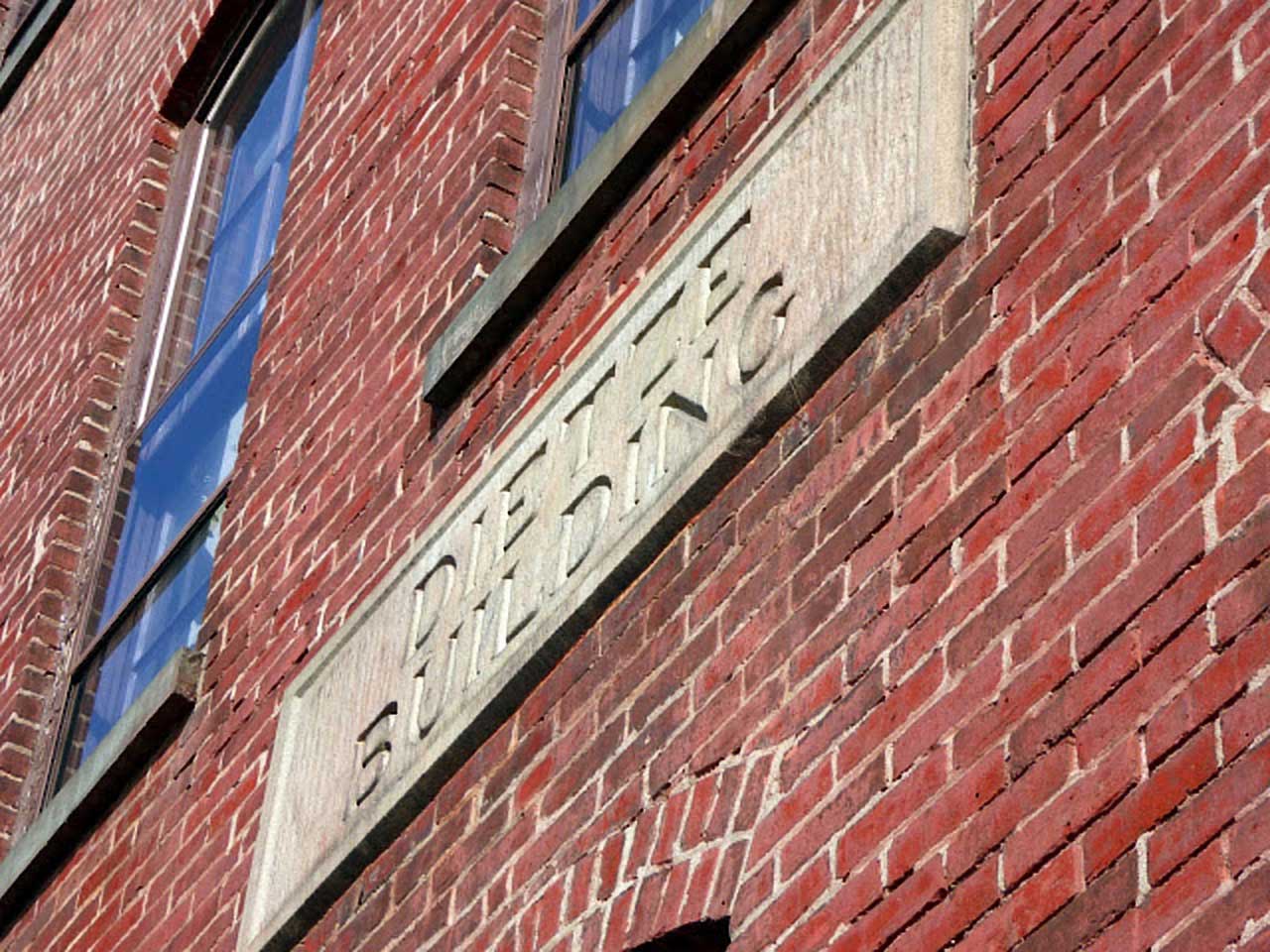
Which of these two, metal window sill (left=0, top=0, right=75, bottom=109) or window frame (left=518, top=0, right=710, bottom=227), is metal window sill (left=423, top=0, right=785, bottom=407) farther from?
metal window sill (left=0, top=0, right=75, bottom=109)

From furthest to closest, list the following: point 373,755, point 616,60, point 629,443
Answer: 1. point 616,60
2. point 373,755
3. point 629,443

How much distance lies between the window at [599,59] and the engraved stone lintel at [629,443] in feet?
3.57

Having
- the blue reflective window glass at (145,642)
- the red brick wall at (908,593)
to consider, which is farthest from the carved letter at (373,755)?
the blue reflective window glass at (145,642)

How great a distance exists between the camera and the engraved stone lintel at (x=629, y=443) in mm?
5270

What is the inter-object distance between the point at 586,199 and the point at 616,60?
979 mm

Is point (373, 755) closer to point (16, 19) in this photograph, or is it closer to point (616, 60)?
point (616, 60)

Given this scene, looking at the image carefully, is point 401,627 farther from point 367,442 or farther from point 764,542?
point 764,542

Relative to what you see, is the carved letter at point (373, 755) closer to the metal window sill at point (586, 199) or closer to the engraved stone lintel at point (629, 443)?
the engraved stone lintel at point (629, 443)

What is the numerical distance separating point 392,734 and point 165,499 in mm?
2788

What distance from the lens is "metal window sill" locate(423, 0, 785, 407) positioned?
6223mm

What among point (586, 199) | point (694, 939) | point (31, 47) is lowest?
point (694, 939)

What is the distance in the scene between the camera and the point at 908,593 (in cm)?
471

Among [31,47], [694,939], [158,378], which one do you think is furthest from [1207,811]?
[31,47]

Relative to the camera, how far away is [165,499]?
891cm
